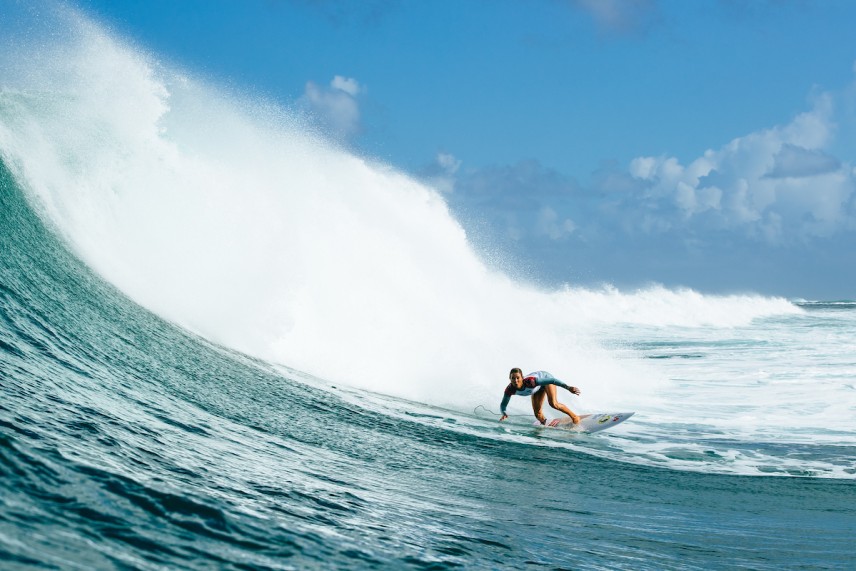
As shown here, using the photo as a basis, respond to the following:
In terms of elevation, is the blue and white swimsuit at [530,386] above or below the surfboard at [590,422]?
above

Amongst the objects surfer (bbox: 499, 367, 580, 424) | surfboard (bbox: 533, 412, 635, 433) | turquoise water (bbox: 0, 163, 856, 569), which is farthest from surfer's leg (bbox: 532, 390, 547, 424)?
turquoise water (bbox: 0, 163, 856, 569)

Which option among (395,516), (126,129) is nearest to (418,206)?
(126,129)

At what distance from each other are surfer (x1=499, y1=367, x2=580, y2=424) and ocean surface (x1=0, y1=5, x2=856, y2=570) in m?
0.33

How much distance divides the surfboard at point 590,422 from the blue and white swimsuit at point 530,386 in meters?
0.44

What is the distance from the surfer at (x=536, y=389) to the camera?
34.5 ft

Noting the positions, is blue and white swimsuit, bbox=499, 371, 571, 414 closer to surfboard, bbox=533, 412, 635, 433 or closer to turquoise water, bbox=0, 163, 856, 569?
surfboard, bbox=533, 412, 635, 433

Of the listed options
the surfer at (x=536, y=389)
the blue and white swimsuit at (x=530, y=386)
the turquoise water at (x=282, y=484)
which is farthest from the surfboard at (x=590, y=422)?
the turquoise water at (x=282, y=484)

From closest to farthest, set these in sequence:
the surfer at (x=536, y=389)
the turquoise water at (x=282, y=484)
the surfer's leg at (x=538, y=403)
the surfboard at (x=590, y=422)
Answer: the turquoise water at (x=282, y=484) → the surfboard at (x=590, y=422) → the surfer at (x=536, y=389) → the surfer's leg at (x=538, y=403)

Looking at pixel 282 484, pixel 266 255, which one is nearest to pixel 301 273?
pixel 266 255

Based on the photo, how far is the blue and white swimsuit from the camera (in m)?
10.6

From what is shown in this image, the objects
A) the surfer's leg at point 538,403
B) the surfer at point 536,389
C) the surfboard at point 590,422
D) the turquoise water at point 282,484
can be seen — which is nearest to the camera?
the turquoise water at point 282,484

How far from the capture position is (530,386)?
1067 cm

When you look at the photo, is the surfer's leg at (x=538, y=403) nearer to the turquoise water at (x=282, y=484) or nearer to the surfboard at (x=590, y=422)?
the surfboard at (x=590, y=422)

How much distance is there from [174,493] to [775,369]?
678 inches
